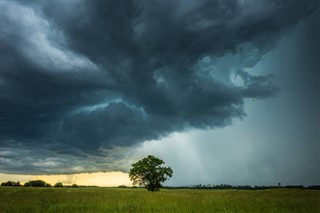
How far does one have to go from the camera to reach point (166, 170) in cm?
6800

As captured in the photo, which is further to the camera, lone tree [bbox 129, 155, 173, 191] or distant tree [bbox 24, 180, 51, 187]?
distant tree [bbox 24, 180, 51, 187]

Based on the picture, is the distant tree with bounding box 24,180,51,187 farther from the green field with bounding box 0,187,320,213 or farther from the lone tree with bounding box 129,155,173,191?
the green field with bounding box 0,187,320,213

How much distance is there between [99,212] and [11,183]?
407 feet

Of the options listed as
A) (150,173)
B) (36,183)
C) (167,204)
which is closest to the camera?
(167,204)

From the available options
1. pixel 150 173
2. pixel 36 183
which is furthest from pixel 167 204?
pixel 36 183

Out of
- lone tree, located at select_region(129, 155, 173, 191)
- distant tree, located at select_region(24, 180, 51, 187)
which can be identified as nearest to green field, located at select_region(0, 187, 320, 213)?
lone tree, located at select_region(129, 155, 173, 191)

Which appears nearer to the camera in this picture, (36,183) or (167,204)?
(167,204)

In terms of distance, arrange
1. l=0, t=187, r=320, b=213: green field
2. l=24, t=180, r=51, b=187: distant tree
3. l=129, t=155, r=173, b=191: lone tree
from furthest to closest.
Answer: l=24, t=180, r=51, b=187: distant tree → l=129, t=155, r=173, b=191: lone tree → l=0, t=187, r=320, b=213: green field

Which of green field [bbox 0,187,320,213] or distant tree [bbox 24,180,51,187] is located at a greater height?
distant tree [bbox 24,180,51,187]

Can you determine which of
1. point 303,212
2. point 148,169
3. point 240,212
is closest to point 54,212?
point 240,212

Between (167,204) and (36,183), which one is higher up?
(36,183)

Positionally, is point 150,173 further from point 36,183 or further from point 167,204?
point 36,183

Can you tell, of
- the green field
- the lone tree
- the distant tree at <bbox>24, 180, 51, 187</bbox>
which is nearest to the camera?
the green field

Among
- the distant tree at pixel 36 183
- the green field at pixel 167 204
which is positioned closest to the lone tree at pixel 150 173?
the green field at pixel 167 204
